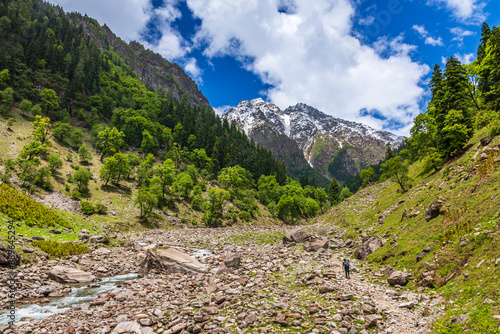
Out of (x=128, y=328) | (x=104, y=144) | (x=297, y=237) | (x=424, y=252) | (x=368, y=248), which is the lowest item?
(x=128, y=328)

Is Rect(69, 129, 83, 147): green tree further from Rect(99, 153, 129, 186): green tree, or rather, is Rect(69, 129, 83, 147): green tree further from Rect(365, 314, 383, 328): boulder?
Rect(365, 314, 383, 328): boulder

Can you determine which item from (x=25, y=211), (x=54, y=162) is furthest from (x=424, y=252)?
(x=54, y=162)

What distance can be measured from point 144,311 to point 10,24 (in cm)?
17468

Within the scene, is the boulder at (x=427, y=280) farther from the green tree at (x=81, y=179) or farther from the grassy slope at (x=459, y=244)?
the green tree at (x=81, y=179)

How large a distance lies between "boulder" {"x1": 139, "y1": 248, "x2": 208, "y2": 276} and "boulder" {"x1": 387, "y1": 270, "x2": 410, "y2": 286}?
51.2 feet

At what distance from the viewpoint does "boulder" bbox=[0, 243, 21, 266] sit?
18.6 metres

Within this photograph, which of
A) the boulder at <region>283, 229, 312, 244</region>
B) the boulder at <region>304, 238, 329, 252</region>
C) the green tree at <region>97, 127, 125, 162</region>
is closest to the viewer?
the boulder at <region>304, 238, 329, 252</region>

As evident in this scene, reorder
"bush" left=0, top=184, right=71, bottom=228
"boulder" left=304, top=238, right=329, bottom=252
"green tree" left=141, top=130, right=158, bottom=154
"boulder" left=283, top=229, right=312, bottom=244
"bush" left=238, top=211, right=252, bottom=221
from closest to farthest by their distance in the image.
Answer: "boulder" left=304, top=238, right=329, bottom=252 → "bush" left=0, top=184, right=71, bottom=228 → "boulder" left=283, top=229, right=312, bottom=244 → "bush" left=238, top=211, right=252, bottom=221 → "green tree" left=141, top=130, right=158, bottom=154

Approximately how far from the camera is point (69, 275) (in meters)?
20.3

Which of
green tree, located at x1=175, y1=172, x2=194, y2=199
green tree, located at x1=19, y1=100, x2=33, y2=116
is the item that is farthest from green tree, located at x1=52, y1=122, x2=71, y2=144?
green tree, located at x1=175, y1=172, x2=194, y2=199

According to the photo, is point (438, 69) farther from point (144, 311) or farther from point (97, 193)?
point (97, 193)

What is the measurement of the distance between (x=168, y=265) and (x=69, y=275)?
28.3ft

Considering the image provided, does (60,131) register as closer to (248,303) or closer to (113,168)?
(113,168)

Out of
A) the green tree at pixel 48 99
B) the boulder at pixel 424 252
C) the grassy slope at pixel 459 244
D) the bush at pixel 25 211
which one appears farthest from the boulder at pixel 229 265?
the green tree at pixel 48 99
